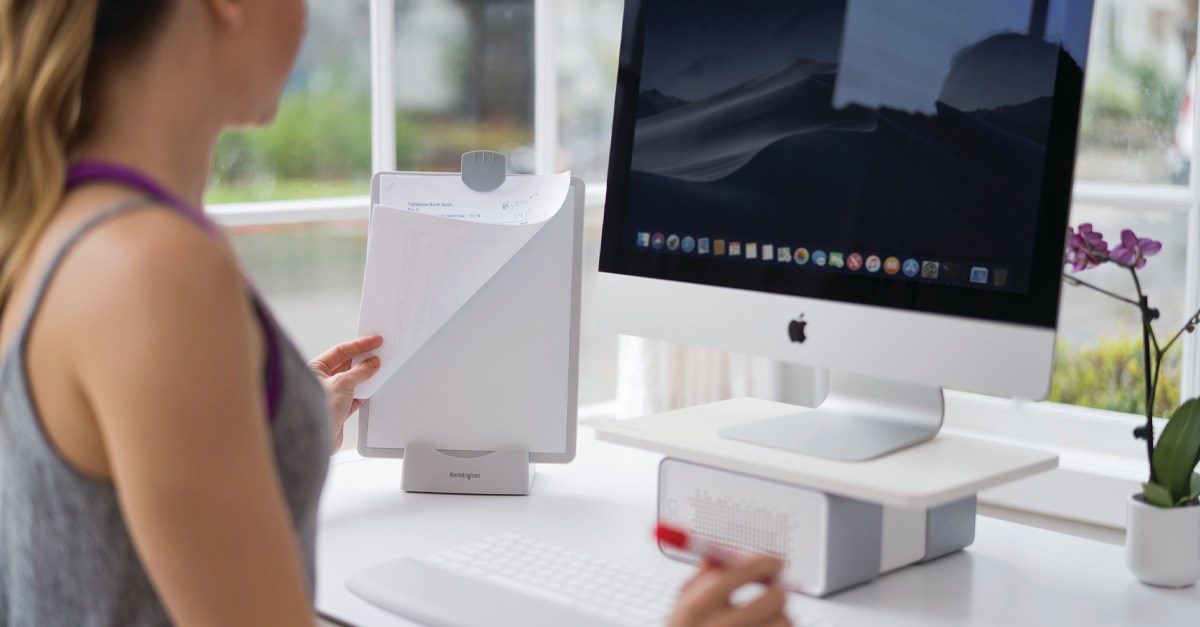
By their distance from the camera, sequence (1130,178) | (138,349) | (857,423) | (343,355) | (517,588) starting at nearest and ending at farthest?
(138,349), (517,588), (857,423), (343,355), (1130,178)

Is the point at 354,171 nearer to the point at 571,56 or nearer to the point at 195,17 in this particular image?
the point at 571,56

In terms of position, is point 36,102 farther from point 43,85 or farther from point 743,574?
point 743,574

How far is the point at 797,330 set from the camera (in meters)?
1.20

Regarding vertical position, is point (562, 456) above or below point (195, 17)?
below

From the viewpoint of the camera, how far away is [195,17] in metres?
0.75

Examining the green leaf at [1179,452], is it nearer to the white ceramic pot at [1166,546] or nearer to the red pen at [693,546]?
the white ceramic pot at [1166,546]

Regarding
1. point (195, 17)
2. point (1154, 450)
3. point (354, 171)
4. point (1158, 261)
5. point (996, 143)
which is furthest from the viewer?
point (354, 171)

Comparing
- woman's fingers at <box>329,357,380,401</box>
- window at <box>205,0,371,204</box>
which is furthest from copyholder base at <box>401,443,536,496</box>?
window at <box>205,0,371,204</box>

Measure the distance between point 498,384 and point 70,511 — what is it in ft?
2.63

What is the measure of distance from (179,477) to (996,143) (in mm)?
769

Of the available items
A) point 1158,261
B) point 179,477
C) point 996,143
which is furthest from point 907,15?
point 1158,261

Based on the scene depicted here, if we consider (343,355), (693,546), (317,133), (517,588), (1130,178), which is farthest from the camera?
(317,133)

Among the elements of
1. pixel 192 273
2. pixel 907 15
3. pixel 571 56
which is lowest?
pixel 192 273

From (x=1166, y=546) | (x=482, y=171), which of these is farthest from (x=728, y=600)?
(x=482, y=171)
